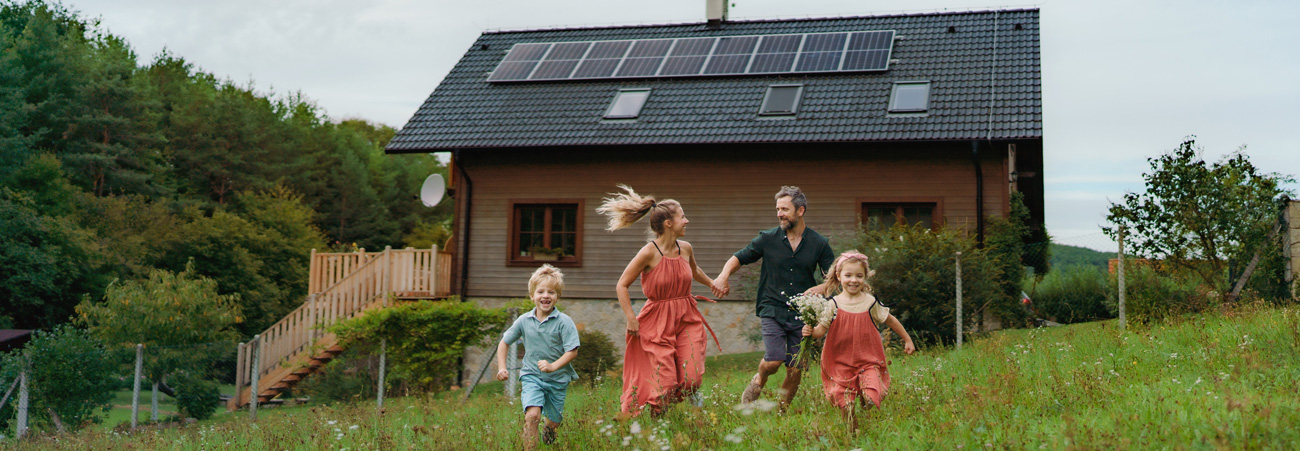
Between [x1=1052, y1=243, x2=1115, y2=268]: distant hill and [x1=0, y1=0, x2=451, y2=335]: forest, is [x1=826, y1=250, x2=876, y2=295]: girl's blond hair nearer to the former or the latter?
[x1=1052, y1=243, x2=1115, y2=268]: distant hill

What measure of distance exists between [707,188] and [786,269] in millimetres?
9773

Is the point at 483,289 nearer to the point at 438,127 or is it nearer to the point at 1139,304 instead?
the point at 438,127

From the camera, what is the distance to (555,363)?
5598mm

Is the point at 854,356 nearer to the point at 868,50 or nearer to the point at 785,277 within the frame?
the point at 785,277

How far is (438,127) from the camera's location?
56.4 ft

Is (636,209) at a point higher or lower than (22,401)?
higher

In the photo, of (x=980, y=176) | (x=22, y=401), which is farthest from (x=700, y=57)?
(x=22, y=401)

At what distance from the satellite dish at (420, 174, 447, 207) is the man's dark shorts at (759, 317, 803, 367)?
40.8ft

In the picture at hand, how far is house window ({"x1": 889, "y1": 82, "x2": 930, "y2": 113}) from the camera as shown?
15227mm

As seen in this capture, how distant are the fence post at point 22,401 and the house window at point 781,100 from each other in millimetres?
10646

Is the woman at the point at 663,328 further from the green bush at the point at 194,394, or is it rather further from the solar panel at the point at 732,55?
the solar panel at the point at 732,55

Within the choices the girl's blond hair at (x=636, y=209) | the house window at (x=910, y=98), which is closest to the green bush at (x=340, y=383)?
the girl's blond hair at (x=636, y=209)

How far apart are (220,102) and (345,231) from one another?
7.97 m

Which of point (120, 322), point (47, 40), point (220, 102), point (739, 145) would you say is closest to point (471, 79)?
point (739, 145)
